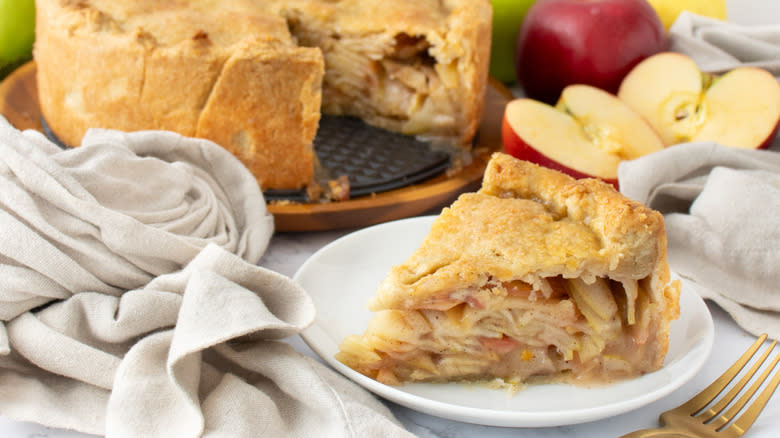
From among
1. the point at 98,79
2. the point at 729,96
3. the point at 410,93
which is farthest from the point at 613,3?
the point at 98,79

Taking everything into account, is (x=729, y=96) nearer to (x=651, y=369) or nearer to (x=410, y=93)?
(x=410, y=93)

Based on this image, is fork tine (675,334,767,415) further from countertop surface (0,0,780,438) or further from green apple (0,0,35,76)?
green apple (0,0,35,76)

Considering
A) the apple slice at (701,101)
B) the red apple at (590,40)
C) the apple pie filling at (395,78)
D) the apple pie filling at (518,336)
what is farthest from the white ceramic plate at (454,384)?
the red apple at (590,40)

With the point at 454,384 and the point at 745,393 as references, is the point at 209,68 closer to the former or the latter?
the point at 454,384

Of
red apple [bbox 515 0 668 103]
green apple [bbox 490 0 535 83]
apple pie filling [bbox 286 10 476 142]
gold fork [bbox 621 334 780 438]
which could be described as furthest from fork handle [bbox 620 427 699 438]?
green apple [bbox 490 0 535 83]

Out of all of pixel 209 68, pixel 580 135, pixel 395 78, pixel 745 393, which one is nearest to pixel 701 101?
pixel 580 135

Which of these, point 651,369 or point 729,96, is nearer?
point 651,369

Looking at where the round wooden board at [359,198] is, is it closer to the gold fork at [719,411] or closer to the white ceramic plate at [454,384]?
the white ceramic plate at [454,384]

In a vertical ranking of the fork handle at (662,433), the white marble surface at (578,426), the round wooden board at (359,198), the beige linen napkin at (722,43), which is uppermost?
the beige linen napkin at (722,43)
